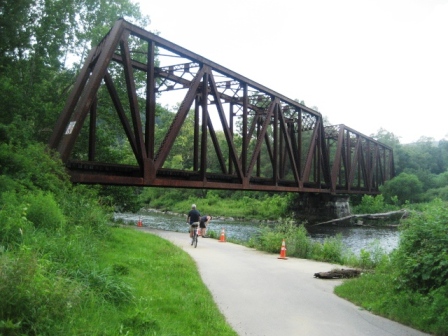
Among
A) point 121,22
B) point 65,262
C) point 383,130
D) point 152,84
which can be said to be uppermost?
point 383,130

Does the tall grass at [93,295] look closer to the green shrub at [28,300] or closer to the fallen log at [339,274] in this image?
the green shrub at [28,300]

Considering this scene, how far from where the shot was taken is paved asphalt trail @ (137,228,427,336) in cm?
710

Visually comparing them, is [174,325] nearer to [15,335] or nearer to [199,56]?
[15,335]

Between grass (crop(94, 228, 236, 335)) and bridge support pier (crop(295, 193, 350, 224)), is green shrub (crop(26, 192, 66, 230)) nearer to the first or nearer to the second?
grass (crop(94, 228, 236, 335))

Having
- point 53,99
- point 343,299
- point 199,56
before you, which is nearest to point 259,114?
point 199,56

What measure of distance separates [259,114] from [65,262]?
27.2m

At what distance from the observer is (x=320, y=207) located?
51.2 m

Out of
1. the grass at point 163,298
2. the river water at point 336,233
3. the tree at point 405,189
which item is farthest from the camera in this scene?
the tree at point 405,189

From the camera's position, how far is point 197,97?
964 inches

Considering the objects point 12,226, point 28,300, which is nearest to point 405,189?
point 12,226

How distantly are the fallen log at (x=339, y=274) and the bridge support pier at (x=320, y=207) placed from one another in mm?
38243

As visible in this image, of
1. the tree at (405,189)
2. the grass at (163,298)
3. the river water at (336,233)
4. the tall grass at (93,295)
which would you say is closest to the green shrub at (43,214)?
the tall grass at (93,295)

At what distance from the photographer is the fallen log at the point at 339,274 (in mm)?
11531

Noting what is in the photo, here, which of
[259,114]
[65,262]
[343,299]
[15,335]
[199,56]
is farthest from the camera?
[259,114]
